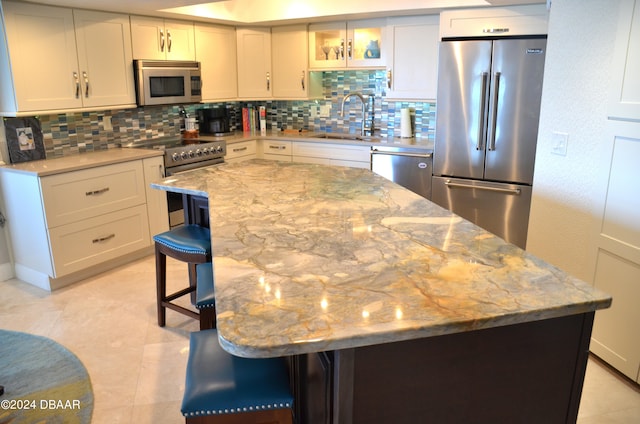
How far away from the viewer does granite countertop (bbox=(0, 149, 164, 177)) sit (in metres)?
3.44

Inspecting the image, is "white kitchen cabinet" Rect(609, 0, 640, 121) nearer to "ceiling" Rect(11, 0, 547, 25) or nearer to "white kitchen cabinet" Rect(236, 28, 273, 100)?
"ceiling" Rect(11, 0, 547, 25)

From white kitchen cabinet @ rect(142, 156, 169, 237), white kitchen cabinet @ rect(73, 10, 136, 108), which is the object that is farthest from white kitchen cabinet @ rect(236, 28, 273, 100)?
white kitchen cabinet @ rect(142, 156, 169, 237)

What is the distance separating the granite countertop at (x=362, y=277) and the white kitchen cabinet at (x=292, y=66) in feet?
9.84

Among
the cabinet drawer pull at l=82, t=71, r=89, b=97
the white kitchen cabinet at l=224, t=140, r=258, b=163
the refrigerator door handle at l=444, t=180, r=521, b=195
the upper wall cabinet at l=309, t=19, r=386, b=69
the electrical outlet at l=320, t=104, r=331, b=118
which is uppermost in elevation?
the upper wall cabinet at l=309, t=19, r=386, b=69

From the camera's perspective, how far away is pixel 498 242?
1.82 metres

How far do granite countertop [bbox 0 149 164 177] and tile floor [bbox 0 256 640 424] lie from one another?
89cm

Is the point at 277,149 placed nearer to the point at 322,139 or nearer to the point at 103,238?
the point at 322,139

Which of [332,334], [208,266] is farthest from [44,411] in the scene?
[332,334]

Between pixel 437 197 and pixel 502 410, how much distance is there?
2956mm

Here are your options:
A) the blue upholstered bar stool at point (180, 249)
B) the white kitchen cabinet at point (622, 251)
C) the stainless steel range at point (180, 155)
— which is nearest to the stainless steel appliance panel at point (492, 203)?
the white kitchen cabinet at point (622, 251)

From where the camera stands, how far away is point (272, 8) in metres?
4.82

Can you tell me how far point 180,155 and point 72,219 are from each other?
109 centimetres

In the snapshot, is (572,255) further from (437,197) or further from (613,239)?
(437,197)

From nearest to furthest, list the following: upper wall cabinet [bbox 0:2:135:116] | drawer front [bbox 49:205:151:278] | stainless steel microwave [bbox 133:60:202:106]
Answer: upper wall cabinet [bbox 0:2:135:116]
drawer front [bbox 49:205:151:278]
stainless steel microwave [bbox 133:60:202:106]
